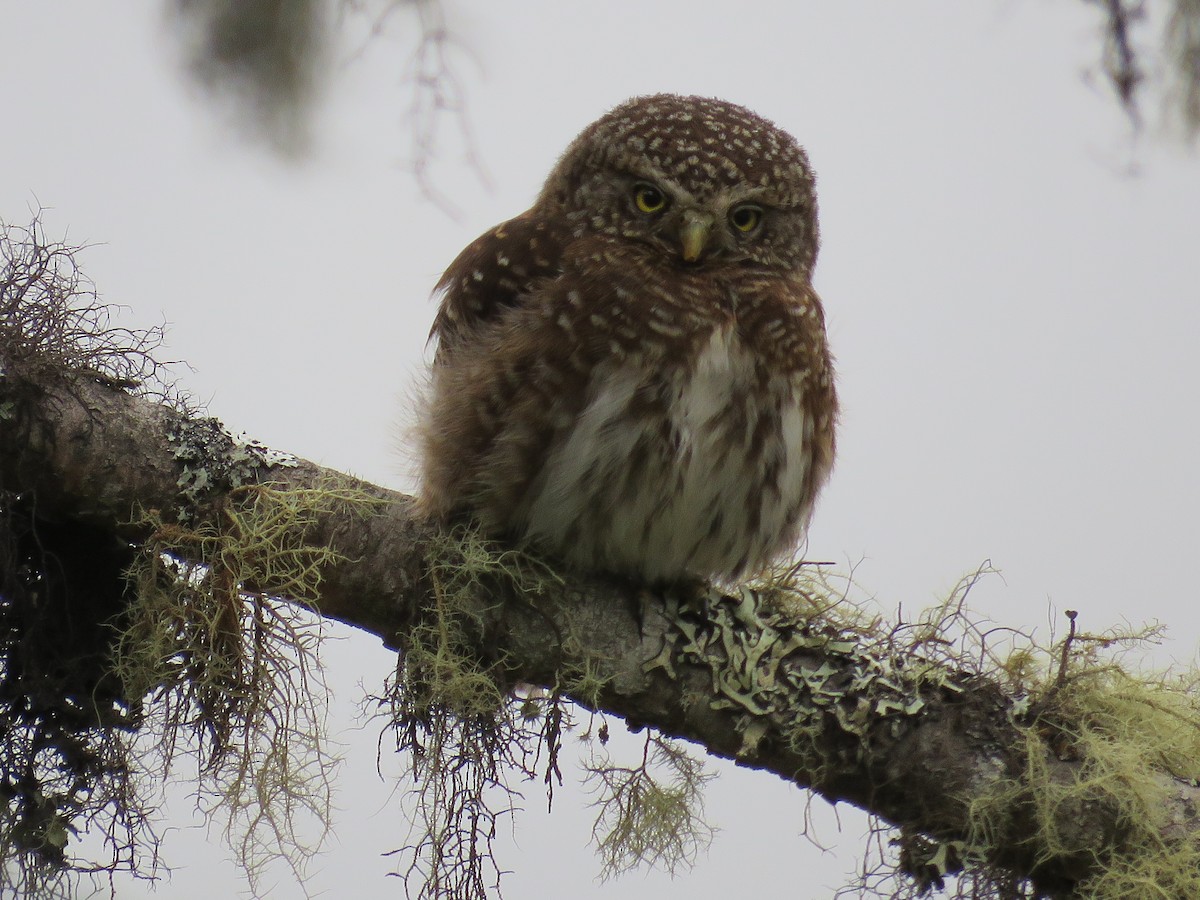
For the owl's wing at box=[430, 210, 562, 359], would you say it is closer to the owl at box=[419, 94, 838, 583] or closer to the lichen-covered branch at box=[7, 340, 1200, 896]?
the owl at box=[419, 94, 838, 583]

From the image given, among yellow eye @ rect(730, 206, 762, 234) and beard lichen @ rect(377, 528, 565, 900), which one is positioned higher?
yellow eye @ rect(730, 206, 762, 234)

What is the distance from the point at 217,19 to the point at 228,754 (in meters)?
1.20

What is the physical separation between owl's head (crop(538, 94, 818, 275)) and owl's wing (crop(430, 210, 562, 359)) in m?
0.10

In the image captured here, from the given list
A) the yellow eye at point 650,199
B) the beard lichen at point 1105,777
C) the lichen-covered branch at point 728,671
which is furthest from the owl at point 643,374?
the beard lichen at point 1105,777

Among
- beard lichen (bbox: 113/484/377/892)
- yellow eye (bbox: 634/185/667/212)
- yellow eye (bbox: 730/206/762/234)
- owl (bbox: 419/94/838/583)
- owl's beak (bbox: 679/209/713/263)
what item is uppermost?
yellow eye (bbox: 730/206/762/234)

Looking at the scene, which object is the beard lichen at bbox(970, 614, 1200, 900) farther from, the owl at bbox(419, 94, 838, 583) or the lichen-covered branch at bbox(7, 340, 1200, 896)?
the owl at bbox(419, 94, 838, 583)

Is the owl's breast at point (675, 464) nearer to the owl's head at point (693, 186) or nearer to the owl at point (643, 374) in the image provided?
the owl at point (643, 374)

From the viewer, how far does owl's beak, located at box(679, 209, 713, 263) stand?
9.25 feet

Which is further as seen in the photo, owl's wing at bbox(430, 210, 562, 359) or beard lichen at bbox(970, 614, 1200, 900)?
owl's wing at bbox(430, 210, 562, 359)

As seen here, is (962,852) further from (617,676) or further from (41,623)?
(41,623)

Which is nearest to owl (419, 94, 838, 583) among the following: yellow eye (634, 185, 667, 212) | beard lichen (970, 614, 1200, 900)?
yellow eye (634, 185, 667, 212)

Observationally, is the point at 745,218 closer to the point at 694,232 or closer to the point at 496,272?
the point at 694,232

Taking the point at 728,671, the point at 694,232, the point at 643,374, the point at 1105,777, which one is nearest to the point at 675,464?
the point at 643,374

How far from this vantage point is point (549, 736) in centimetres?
253
